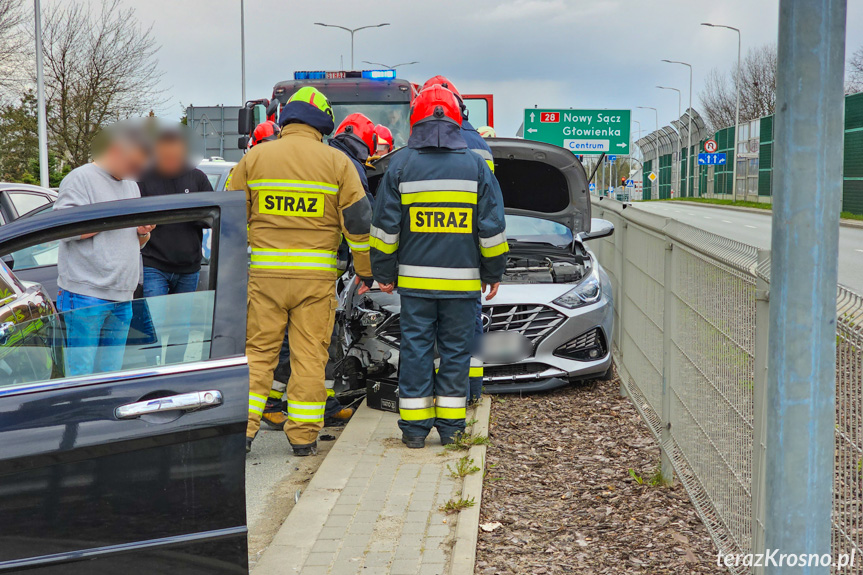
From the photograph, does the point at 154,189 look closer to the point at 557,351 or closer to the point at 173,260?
the point at 173,260

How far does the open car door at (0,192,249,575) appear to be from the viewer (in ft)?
8.52

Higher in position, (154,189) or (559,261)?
(154,189)

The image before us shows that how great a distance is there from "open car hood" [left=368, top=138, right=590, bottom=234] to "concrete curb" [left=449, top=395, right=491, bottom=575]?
8.38 feet

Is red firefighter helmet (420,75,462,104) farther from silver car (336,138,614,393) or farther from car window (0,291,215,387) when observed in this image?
car window (0,291,215,387)

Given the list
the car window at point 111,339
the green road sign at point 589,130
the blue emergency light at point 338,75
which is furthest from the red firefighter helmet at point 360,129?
the green road sign at point 589,130

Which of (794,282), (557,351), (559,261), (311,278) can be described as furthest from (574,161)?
(794,282)

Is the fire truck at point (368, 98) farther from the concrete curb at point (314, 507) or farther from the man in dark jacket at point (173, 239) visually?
the concrete curb at point (314, 507)

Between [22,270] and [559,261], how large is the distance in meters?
4.17

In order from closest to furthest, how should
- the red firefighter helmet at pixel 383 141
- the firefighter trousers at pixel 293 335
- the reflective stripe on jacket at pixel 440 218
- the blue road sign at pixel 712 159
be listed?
1. the firefighter trousers at pixel 293 335
2. the reflective stripe on jacket at pixel 440 218
3. the red firefighter helmet at pixel 383 141
4. the blue road sign at pixel 712 159

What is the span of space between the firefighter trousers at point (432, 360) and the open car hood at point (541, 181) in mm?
1739

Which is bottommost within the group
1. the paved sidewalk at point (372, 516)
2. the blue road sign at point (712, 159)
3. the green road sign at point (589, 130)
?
the paved sidewalk at point (372, 516)

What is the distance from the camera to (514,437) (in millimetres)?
6199

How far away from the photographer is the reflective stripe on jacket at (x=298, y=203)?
17.0 ft

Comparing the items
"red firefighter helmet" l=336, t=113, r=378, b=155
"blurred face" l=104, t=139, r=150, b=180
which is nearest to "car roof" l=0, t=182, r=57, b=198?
"red firefighter helmet" l=336, t=113, r=378, b=155
